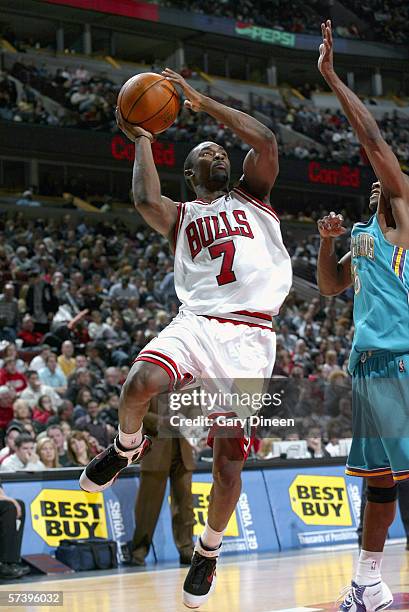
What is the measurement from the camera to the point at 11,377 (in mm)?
12156

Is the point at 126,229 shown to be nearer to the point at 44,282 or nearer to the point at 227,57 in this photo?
the point at 44,282

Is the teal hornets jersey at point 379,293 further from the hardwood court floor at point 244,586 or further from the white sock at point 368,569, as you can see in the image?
the hardwood court floor at point 244,586

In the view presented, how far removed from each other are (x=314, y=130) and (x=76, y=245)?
14119mm

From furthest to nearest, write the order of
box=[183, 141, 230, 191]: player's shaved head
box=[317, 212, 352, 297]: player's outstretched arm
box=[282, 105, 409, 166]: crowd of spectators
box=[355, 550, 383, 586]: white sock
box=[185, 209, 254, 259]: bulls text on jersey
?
box=[282, 105, 409, 166]: crowd of spectators
box=[317, 212, 352, 297]: player's outstretched arm
box=[183, 141, 230, 191]: player's shaved head
box=[185, 209, 254, 259]: bulls text on jersey
box=[355, 550, 383, 586]: white sock

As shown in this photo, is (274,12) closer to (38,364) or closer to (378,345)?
(38,364)

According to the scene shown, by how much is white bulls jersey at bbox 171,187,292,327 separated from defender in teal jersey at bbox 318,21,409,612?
50 cm

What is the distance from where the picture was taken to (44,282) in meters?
15.4

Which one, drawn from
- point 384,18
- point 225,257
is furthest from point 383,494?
point 384,18

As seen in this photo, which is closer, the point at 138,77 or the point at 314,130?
the point at 138,77

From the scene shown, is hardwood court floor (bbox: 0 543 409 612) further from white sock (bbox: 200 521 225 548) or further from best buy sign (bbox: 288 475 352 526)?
best buy sign (bbox: 288 475 352 526)

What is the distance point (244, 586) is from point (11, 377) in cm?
580

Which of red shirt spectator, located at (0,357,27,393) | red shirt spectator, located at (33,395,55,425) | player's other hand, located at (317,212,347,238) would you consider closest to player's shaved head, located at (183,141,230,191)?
player's other hand, located at (317,212,347,238)

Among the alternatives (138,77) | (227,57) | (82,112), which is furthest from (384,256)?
(227,57)

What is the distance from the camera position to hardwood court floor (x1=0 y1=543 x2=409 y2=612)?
610 centimetres
